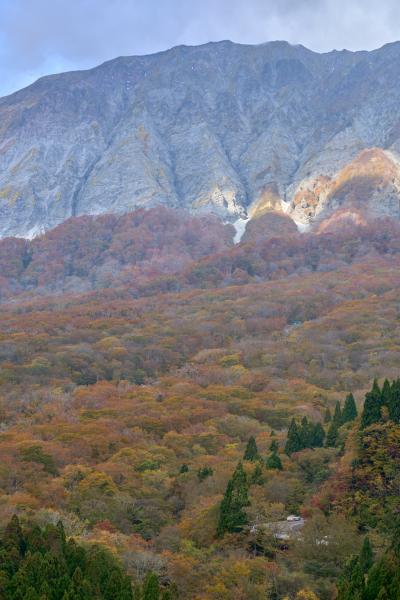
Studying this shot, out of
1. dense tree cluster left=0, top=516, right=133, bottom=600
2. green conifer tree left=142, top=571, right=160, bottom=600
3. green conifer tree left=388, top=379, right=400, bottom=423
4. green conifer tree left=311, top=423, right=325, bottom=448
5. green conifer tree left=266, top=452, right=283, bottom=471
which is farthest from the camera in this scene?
green conifer tree left=311, top=423, right=325, bottom=448

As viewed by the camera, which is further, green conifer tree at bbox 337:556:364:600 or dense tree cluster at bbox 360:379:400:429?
dense tree cluster at bbox 360:379:400:429

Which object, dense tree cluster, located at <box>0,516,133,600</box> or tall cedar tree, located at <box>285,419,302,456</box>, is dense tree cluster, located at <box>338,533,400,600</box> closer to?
dense tree cluster, located at <box>0,516,133,600</box>

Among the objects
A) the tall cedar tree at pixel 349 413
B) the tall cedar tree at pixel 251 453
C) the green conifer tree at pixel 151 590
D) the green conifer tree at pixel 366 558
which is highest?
the tall cedar tree at pixel 349 413

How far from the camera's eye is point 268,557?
38.3 metres

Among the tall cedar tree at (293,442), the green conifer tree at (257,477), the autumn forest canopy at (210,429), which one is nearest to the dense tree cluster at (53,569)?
the autumn forest canopy at (210,429)

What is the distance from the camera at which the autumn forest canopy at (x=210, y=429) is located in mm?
36250

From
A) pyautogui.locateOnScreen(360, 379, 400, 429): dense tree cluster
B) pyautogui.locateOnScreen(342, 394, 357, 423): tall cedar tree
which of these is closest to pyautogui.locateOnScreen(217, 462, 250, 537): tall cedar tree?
pyautogui.locateOnScreen(360, 379, 400, 429): dense tree cluster

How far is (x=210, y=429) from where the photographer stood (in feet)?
217

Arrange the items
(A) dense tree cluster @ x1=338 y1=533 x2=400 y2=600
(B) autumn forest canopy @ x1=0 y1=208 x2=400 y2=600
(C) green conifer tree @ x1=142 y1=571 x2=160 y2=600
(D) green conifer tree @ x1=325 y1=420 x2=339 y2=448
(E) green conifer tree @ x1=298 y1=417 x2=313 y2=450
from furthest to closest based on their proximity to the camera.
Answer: (E) green conifer tree @ x1=298 y1=417 x2=313 y2=450
(D) green conifer tree @ x1=325 y1=420 x2=339 y2=448
(B) autumn forest canopy @ x1=0 y1=208 x2=400 y2=600
(C) green conifer tree @ x1=142 y1=571 x2=160 y2=600
(A) dense tree cluster @ x1=338 y1=533 x2=400 y2=600

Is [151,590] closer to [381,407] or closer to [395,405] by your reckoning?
[381,407]

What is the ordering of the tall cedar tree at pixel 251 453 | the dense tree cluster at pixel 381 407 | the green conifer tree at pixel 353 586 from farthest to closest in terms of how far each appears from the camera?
the tall cedar tree at pixel 251 453
the dense tree cluster at pixel 381 407
the green conifer tree at pixel 353 586

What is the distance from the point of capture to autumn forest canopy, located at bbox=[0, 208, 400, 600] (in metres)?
36.2

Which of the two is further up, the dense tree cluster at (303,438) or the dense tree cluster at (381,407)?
the dense tree cluster at (381,407)

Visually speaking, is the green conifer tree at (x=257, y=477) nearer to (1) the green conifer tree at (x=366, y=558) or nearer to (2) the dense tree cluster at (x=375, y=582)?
(1) the green conifer tree at (x=366, y=558)
